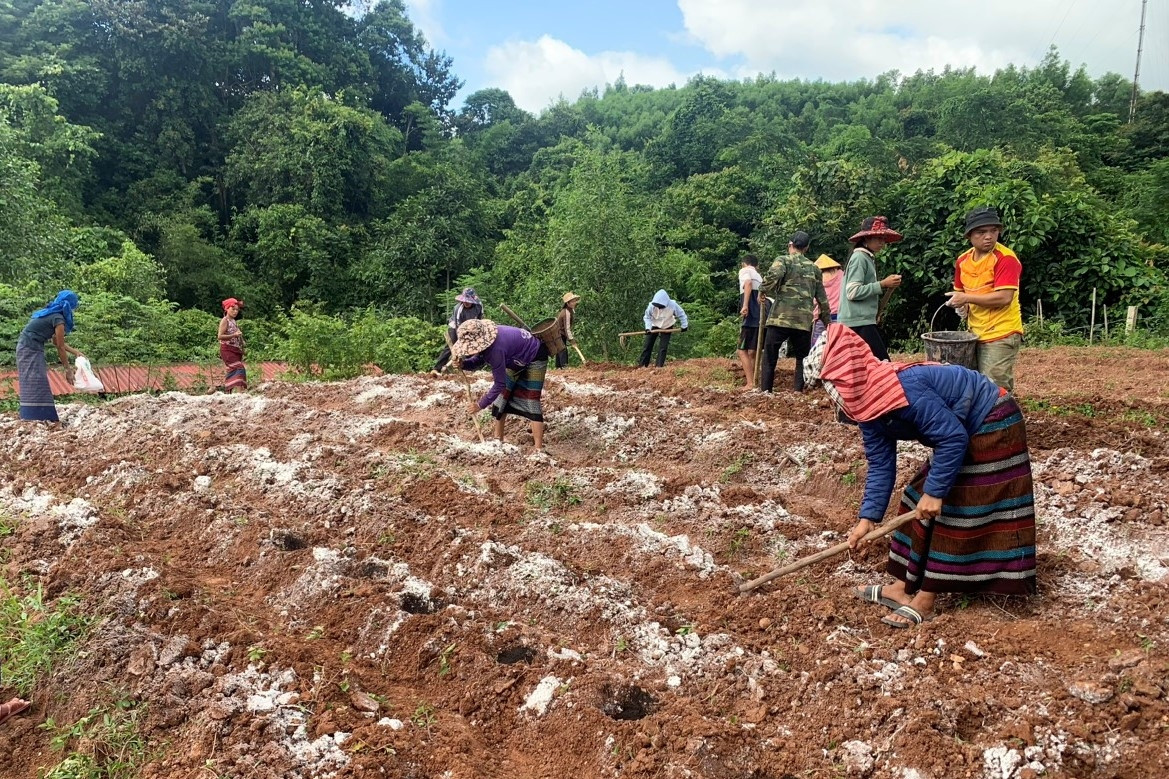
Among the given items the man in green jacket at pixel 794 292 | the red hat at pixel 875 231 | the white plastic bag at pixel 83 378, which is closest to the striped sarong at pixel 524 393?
the man in green jacket at pixel 794 292

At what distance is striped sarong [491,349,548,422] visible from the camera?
561cm

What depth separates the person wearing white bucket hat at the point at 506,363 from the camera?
5062mm

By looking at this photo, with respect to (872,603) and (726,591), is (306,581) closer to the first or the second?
(726,591)

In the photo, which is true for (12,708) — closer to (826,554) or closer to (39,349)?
(826,554)

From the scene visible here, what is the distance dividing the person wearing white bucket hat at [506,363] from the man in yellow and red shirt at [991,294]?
2.86m

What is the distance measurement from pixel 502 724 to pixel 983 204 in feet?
37.9

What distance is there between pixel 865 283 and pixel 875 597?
2581 millimetres

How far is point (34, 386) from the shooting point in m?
6.88

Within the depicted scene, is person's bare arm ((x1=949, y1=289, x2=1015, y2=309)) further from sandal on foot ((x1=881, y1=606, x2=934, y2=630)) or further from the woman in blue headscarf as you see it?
the woman in blue headscarf

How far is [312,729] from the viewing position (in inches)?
100

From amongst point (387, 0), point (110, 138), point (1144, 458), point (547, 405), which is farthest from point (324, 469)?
point (387, 0)

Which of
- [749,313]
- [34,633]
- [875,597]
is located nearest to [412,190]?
[749,313]

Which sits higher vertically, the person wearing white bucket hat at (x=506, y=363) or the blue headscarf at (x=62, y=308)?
the blue headscarf at (x=62, y=308)

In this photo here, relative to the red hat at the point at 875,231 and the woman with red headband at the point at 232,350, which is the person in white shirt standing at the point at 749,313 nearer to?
the red hat at the point at 875,231
